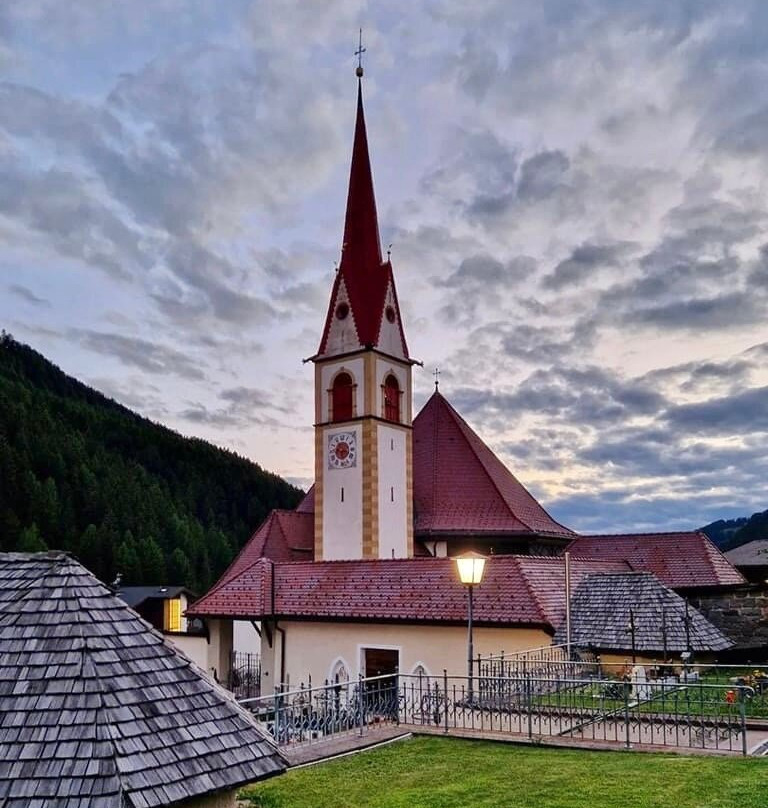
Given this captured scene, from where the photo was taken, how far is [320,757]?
442 inches

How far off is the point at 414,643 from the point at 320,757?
8.45 metres

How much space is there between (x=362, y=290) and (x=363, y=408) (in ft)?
16.5

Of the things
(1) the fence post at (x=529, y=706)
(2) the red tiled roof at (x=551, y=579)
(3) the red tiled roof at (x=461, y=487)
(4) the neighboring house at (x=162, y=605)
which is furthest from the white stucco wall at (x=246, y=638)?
(1) the fence post at (x=529, y=706)

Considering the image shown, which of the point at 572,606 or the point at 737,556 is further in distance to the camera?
the point at 737,556

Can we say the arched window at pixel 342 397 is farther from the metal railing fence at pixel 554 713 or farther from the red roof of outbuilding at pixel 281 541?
the metal railing fence at pixel 554 713

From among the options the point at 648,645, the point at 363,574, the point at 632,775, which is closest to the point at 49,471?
the point at 363,574

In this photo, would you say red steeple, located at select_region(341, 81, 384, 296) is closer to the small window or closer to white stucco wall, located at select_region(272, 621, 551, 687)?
white stucco wall, located at select_region(272, 621, 551, 687)

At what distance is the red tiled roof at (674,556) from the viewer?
26.8m

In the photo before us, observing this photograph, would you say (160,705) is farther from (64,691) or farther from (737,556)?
(737,556)

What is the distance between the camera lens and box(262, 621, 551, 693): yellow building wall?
61.3 ft

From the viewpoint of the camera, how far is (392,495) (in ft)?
103

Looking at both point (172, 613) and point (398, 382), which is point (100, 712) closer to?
point (398, 382)

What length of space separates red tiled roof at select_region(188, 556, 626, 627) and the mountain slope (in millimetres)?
46237

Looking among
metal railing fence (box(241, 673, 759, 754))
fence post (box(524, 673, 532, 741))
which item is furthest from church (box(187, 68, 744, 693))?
fence post (box(524, 673, 532, 741))
